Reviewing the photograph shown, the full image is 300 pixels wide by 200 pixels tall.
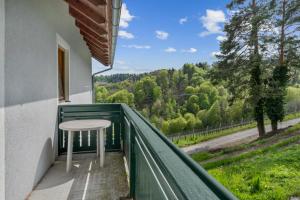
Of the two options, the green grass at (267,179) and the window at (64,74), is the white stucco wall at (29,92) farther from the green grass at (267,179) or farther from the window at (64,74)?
the green grass at (267,179)

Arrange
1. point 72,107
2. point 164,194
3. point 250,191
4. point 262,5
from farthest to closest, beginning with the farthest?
point 262,5 < point 250,191 < point 72,107 < point 164,194

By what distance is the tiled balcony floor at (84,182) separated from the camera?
2.53 m

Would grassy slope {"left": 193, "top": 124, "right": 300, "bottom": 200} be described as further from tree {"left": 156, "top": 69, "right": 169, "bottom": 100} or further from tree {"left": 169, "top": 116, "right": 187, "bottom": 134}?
tree {"left": 156, "top": 69, "right": 169, "bottom": 100}

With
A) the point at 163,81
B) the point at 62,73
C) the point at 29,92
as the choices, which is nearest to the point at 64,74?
the point at 62,73

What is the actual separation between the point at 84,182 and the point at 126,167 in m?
0.65

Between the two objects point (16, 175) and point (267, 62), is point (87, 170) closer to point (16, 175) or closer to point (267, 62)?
point (16, 175)

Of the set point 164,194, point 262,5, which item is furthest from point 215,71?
point 164,194

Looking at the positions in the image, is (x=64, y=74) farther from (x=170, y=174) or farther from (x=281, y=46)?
(x=281, y=46)

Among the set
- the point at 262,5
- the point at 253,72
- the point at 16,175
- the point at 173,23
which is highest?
the point at 173,23

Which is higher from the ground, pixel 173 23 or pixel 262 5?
pixel 173 23

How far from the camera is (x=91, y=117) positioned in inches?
159

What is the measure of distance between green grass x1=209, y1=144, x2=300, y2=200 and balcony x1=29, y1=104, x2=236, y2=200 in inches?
139

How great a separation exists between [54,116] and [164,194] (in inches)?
116

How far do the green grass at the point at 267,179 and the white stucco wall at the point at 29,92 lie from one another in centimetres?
451
